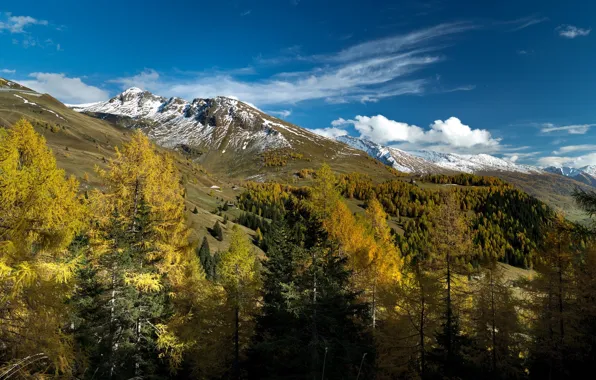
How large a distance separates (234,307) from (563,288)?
73.5ft

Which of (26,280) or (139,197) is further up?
(139,197)

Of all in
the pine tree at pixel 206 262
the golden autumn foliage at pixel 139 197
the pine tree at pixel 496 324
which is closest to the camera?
the golden autumn foliage at pixel 139 197

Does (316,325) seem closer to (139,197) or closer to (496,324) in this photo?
(139,197)

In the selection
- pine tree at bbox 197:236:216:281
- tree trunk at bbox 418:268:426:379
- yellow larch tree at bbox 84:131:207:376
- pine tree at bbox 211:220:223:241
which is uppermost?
yellow larch tree at bbox 84:131:207:376

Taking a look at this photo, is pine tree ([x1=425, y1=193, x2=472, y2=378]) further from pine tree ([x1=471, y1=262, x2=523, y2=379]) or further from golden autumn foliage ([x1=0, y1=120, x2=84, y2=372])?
golden autumn foliage ([x1=0, y1=120, x2=84, y2=372])

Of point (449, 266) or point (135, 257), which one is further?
point (449, 266)

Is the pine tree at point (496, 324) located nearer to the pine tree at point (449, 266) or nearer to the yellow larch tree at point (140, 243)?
the pine tree at point (449, 266)

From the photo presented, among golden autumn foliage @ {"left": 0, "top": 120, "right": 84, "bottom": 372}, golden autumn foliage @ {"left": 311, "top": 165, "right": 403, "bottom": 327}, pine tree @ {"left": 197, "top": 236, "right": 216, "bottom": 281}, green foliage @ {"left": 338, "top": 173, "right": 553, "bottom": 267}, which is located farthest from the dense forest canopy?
green foliage @ {"left": 338, "top": 173, "right": 553, "bottom": 267}

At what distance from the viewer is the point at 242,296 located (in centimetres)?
2341

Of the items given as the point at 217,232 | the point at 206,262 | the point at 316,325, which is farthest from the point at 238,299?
the point at 217,232

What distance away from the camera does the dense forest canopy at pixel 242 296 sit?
10086 mm

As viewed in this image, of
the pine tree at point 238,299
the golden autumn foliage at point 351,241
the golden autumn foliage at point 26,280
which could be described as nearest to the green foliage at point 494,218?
the golden autumn foliage at point 351,241

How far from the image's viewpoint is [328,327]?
1636cm

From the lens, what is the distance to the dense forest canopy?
10086 mm
